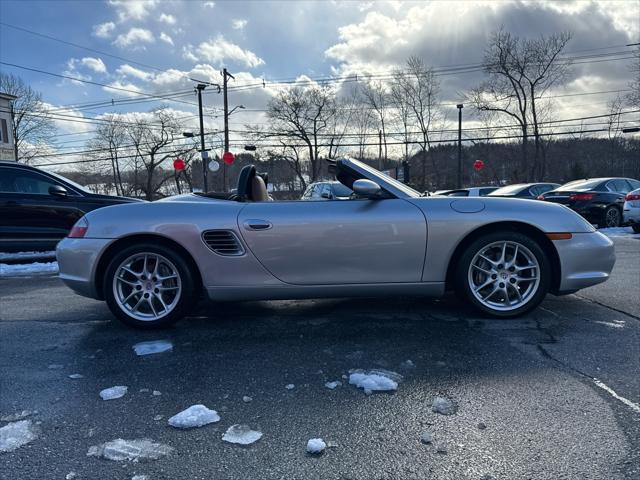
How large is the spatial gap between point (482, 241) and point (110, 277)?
2935 mm

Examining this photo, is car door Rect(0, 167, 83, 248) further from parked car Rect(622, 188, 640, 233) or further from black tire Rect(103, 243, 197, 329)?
parked car Rect(622, 188, 640, 233)

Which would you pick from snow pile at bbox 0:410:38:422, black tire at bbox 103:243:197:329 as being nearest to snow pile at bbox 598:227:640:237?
A: black tire at bbox 103:243:197:329

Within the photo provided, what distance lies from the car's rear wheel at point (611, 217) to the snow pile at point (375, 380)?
474 inches

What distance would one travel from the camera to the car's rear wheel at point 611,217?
470 inches

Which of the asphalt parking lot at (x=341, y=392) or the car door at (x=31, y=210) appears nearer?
the asphalt parking lot at (x=341, y=392)

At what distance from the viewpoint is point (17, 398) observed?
235 centimetres

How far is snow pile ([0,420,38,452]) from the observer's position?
6.22 feet

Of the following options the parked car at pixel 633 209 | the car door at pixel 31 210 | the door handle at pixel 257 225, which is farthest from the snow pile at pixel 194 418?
the parked car at pixel 633 209

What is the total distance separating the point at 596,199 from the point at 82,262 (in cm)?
1278

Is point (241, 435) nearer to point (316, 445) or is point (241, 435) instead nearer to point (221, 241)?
point (316, 445)

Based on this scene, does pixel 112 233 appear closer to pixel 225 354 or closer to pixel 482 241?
pixel 225 354

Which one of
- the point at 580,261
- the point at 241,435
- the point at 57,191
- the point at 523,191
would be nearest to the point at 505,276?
the point at 580,261

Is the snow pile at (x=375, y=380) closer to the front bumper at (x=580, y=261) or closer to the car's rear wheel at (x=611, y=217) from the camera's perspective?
the front bumper at (x=580, y=261)

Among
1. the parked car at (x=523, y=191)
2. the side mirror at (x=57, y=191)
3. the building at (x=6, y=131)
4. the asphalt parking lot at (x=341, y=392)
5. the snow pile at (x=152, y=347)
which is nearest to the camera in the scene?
the asphalt parking lot at (x=341, y=392)
